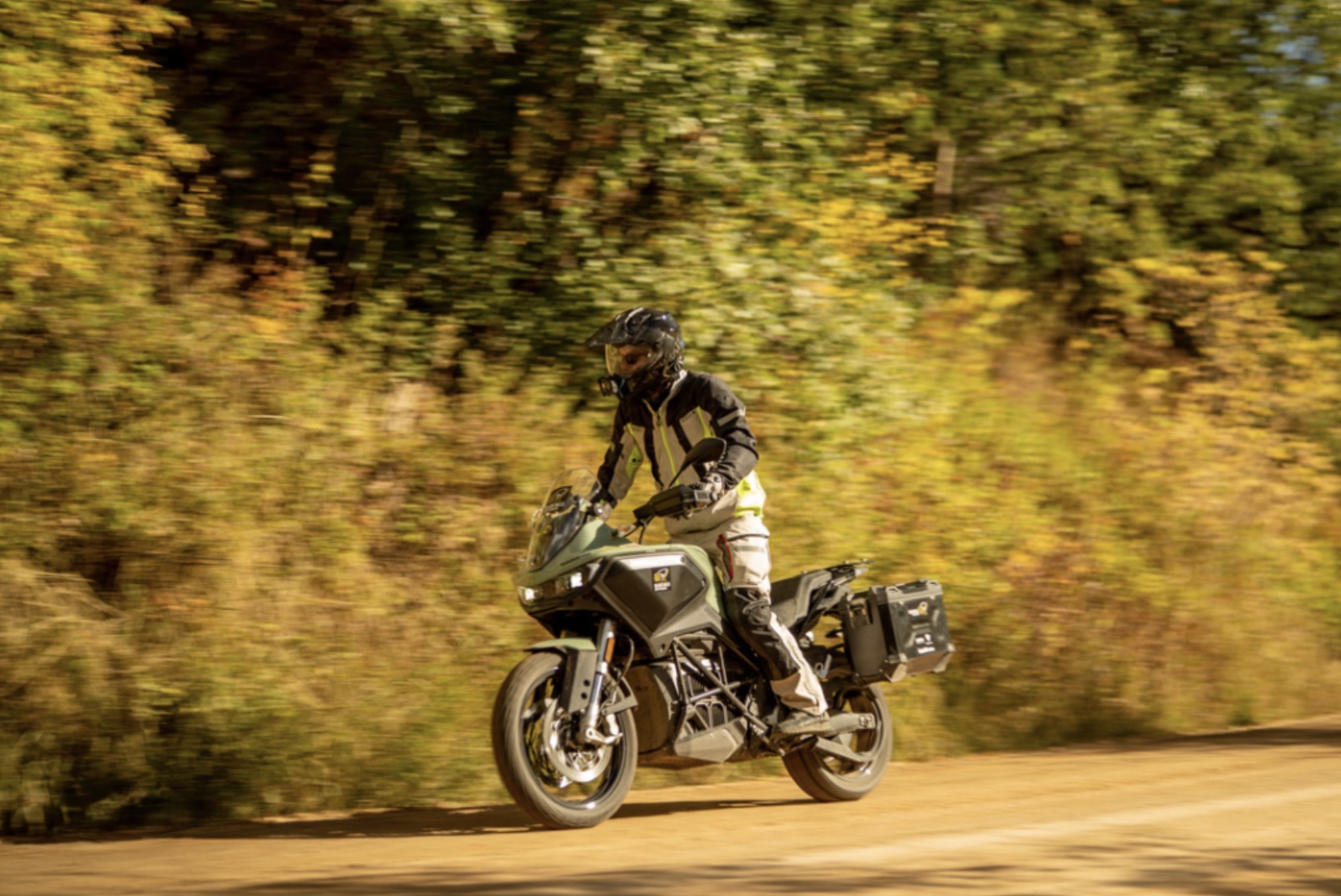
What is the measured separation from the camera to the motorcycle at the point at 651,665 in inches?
284

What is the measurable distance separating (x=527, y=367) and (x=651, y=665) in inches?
207

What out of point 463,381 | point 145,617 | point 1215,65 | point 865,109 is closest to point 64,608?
point 145,617

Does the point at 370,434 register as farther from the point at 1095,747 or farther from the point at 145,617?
the point at 1095,747

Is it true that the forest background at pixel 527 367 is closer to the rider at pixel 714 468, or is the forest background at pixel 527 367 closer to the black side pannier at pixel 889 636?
the rider at pixel 714 468

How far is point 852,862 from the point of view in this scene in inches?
258

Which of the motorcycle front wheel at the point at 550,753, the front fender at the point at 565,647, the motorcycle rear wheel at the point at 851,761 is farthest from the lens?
the motorcycle rear wheel at the point at 851,761

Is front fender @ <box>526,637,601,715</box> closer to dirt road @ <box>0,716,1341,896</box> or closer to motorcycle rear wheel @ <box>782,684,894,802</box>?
dirt road @ <box>0,716,1341,896</box>

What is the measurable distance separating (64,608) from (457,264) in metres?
4.99

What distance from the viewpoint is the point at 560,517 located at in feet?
24.7

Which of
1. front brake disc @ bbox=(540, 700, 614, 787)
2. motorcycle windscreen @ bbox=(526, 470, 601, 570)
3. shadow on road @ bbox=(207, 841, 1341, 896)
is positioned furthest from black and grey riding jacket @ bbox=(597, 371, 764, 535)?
shadow on road @ bbox=(207, 841, 1341, 896)

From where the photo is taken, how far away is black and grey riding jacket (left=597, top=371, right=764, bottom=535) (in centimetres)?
773

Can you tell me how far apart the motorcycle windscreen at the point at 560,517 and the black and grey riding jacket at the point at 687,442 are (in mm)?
267

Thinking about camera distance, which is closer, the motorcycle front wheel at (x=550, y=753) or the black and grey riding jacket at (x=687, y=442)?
the motorcycle front wheel at (x=550, y=753)

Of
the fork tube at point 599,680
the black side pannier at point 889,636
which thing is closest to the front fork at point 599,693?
the fork tube at point 599,680
